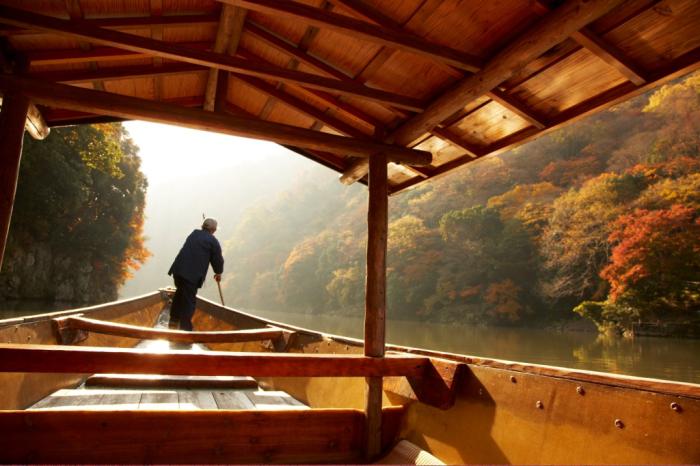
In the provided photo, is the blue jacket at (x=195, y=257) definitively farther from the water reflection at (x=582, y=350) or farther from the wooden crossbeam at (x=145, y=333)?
the water reflection at (x=582, y=350)

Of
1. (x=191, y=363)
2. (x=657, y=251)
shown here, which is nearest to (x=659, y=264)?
(x=657, y=251)

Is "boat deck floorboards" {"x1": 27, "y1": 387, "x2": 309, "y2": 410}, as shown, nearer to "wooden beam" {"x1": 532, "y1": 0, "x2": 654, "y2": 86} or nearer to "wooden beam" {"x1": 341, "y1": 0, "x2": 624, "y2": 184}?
"wooden beam" {"x1": 341, "y1": 0, "x2": 624, "y2": 184}

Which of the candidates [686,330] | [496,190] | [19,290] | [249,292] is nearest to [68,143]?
[19,290]

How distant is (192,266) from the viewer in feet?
15.5

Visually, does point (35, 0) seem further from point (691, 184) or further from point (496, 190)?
point (496, 190)

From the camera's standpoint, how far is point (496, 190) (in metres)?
29.4

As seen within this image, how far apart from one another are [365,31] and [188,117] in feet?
4.26

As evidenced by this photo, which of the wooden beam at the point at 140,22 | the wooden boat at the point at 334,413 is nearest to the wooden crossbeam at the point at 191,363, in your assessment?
the wooden boat at the point at 334,413

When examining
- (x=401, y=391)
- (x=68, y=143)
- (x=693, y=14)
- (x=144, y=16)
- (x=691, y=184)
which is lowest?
(x=401, y=391)

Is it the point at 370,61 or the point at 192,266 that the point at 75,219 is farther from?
the point at 370,61

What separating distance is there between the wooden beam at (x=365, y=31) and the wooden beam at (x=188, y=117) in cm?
87

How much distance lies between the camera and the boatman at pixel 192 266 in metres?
4.73

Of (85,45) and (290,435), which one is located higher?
(85,45)

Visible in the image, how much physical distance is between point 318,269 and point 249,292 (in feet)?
59.6
